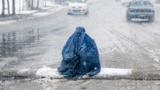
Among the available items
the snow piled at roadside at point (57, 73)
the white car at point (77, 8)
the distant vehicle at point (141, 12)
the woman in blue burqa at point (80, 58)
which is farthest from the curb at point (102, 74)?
the white car at point (77, 8)

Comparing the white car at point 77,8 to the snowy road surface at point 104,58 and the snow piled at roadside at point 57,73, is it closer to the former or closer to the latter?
the snowy road surface at point 104,58

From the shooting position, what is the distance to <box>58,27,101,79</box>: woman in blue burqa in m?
10.4

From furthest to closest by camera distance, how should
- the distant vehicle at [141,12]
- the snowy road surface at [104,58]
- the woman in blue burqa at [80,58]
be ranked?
the distant vehicle at [141,12], the woman in blue burqa at [80,58], the snowy road surface at [104,58]

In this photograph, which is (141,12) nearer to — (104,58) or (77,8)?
(77,8)

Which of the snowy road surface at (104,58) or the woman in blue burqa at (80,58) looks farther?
the woman in blue burqa at (80,58)

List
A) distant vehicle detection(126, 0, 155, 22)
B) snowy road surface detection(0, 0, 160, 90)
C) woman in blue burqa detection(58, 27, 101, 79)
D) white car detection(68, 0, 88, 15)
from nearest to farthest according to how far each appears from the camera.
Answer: snowy road surface detection(0, 0, 160, 90) < woman in blue burqa detection(58, 27, 101, 79) < distant vehicle detection(126, 0, 155, 22) < white car detection(68, 0, 88, 15)

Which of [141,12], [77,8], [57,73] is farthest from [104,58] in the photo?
[77,8]

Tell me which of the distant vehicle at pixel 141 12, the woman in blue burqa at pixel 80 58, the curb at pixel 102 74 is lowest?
the distant vehicle at pixel 141 12

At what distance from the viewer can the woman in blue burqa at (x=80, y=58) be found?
34.2 ft

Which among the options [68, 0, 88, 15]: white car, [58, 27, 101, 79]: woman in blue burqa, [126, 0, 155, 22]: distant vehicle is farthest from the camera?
[68, 0, 88, 15]: white car

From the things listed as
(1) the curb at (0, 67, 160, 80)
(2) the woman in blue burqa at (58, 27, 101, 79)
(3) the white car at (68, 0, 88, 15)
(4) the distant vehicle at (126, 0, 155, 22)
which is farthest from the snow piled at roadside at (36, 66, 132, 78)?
(3) the white car at (68, 0, 88, 15)

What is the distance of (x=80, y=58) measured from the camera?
10438 mm

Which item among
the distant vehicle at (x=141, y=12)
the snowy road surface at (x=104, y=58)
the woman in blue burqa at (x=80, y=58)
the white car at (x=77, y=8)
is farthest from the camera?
the white car at (x=77, y=8)

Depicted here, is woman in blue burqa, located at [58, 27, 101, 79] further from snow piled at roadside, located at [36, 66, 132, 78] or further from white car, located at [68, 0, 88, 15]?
white car, located at [68, 0, 88, 15]
